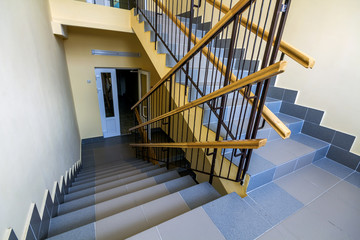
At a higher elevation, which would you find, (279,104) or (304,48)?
(304,48)

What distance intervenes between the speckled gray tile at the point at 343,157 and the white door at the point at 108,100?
5.01 meters

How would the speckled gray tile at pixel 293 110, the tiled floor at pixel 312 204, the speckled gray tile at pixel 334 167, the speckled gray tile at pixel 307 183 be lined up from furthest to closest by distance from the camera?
the speckled gray tile at pixel 293 110, the speckled gray tile at pixel 334 167, the speckled gray tile at pixel 307 183, the tiled floor at pixel 312 204

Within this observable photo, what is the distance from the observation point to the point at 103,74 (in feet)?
15.9

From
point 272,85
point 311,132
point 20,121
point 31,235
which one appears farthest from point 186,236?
point 272,85

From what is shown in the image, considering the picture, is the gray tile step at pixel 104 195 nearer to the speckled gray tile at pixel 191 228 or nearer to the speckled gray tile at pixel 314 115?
the speckled gray tile at pixel 191 228

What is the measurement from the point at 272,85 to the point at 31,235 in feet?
10.8

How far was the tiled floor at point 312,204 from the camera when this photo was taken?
4.09 feet

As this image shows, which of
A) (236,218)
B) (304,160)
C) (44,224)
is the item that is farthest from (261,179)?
(44,224)

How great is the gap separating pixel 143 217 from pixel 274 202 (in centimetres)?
111

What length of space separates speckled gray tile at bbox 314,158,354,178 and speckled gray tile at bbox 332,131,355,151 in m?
0.22

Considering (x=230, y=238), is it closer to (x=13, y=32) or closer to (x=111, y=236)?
(x=111, y=236)

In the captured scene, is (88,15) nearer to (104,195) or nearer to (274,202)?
(104,195)

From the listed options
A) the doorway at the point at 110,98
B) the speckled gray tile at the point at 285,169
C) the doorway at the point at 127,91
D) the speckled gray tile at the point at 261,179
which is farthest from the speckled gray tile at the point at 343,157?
the doorway at the point at 127,91

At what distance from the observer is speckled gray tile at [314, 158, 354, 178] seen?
1.91 m
